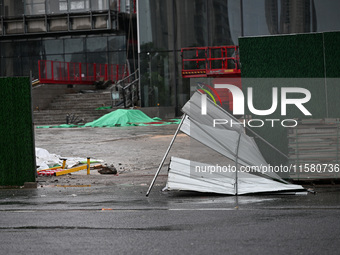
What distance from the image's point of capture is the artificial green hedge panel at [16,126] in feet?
39.0

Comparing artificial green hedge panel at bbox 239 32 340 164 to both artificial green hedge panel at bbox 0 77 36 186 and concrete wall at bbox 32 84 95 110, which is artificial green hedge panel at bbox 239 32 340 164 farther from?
concrete wall at bbox 32 84 95 110

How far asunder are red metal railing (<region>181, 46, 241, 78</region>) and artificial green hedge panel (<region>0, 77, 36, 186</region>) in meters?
21.6

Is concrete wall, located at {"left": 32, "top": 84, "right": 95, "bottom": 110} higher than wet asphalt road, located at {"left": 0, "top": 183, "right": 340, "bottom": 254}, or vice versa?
concrete wall, located at {"left": 32, "top": 84, "right": 95, "bottom": 110}

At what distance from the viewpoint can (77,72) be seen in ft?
154

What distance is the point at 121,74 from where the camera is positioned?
4844 cm

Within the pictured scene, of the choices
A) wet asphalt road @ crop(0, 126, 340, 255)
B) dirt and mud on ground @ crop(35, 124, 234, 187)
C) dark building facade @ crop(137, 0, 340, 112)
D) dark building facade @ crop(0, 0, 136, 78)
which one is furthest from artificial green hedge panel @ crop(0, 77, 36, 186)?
dark building facade @ crop(0, 0, 136, 78)

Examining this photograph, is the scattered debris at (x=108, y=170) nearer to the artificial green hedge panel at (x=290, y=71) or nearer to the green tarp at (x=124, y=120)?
the artificial green hedge panel at (x=290, y=71)

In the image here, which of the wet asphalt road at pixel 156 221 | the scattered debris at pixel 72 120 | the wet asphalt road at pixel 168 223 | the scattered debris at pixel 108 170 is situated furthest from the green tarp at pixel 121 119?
the wet asphalt road at pixel 168 223

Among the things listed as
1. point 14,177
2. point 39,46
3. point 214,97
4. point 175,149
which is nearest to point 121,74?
point 39,46

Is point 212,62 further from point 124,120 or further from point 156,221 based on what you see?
point 156,221

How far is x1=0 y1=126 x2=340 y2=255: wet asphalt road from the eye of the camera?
638cm

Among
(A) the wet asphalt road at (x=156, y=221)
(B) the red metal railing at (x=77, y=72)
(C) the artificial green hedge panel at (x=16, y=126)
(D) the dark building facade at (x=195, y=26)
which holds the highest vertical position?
(D) the dark building facade at (x=195, y=26)

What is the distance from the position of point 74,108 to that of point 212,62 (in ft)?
31.7

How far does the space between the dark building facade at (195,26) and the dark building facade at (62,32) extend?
22.0 feet
